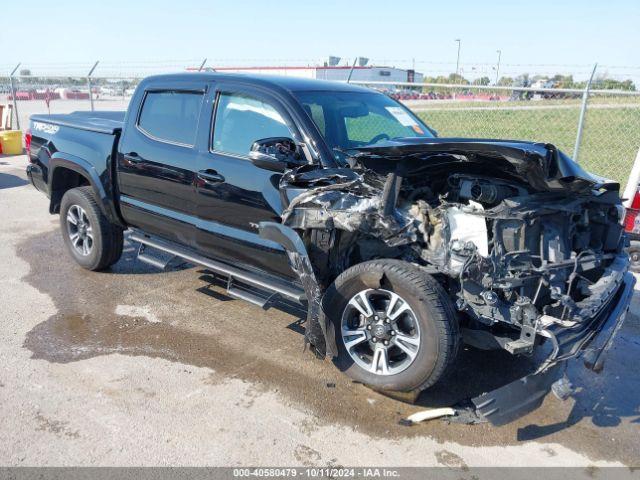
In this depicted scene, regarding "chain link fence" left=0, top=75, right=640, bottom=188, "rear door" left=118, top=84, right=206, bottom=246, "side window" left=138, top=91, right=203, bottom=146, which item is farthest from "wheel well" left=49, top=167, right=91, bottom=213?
"chain link fence" left=0, top=75, right=640, bottom=188

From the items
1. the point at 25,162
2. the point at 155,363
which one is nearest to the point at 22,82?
the point at 25,162

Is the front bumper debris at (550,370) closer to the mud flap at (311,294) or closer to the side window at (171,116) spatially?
the mud flap at (311,294)

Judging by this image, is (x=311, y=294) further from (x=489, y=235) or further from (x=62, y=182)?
(x=62, y=182)

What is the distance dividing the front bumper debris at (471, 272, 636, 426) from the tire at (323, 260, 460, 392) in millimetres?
341

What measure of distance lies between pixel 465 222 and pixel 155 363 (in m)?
2.34

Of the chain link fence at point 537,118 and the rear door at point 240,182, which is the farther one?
the chain link fence at point 537,118

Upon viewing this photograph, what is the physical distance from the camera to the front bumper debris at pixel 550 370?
298 cm

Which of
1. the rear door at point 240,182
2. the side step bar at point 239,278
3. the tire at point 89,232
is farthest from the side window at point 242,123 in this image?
the tire at point 89,232

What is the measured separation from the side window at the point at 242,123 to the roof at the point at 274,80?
153mm

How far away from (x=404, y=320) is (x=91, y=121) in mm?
4034

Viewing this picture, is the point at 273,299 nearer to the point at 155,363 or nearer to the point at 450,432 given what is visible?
the point at 155,363

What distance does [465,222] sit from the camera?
331cm

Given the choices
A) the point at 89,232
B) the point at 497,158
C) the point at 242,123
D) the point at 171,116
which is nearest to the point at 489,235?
the point at 497,158

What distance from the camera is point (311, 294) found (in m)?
3.70
